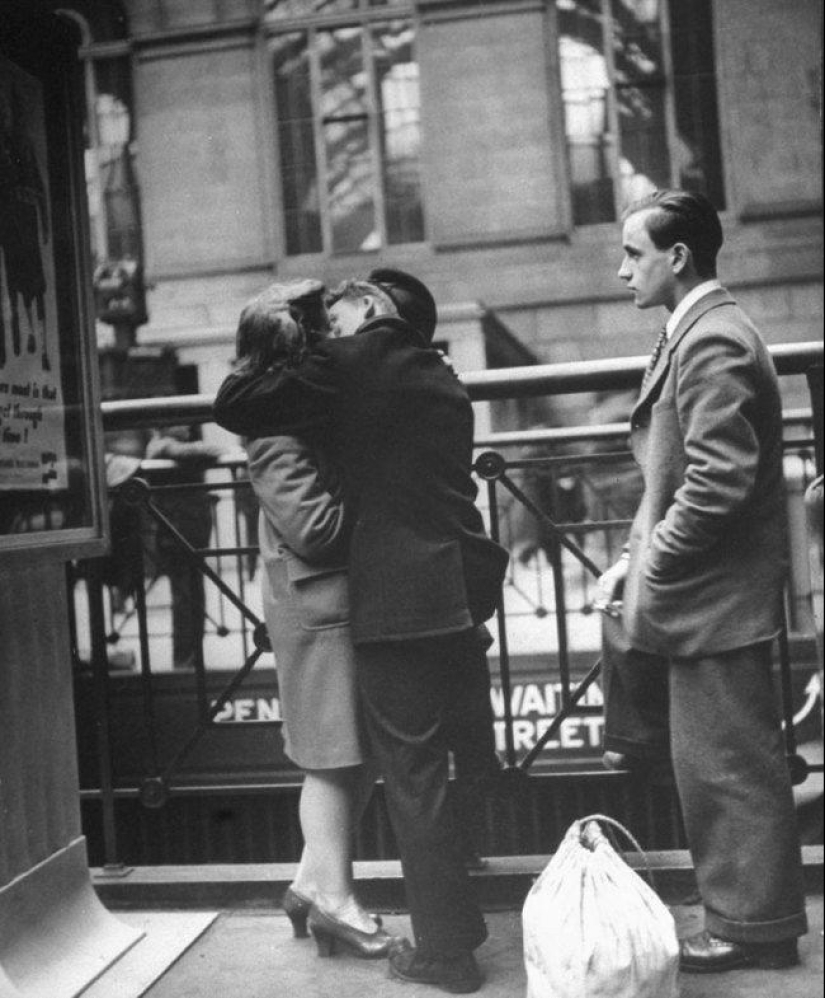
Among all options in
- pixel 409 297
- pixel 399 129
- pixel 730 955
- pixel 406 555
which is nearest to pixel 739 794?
pixel 730 955

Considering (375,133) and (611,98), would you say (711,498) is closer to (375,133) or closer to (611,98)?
(611,98)

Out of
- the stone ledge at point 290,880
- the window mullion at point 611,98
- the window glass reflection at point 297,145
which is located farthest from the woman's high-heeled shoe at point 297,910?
the window glass reflection at point 297,145

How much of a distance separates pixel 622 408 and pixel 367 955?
307 inches

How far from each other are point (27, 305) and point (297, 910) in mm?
1457

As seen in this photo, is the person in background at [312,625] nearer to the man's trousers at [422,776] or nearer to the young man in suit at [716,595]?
the man's trousers at [422,776]

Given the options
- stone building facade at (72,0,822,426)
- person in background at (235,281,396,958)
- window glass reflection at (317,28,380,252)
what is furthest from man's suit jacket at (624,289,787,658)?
window glass reflection at (317,28,380,252)

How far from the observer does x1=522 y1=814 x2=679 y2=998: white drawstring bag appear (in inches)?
82.4

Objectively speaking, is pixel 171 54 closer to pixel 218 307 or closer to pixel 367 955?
pixel 218 307

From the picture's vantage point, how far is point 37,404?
8.30 feet

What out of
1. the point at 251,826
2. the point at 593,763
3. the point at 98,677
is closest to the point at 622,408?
the point at 593,763

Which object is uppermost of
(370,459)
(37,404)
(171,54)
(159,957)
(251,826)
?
(171,54)

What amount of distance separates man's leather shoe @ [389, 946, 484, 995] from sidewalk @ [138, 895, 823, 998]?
0.02m

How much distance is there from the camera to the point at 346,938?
261 centimetres

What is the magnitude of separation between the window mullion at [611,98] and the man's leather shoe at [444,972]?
721 centimetres
